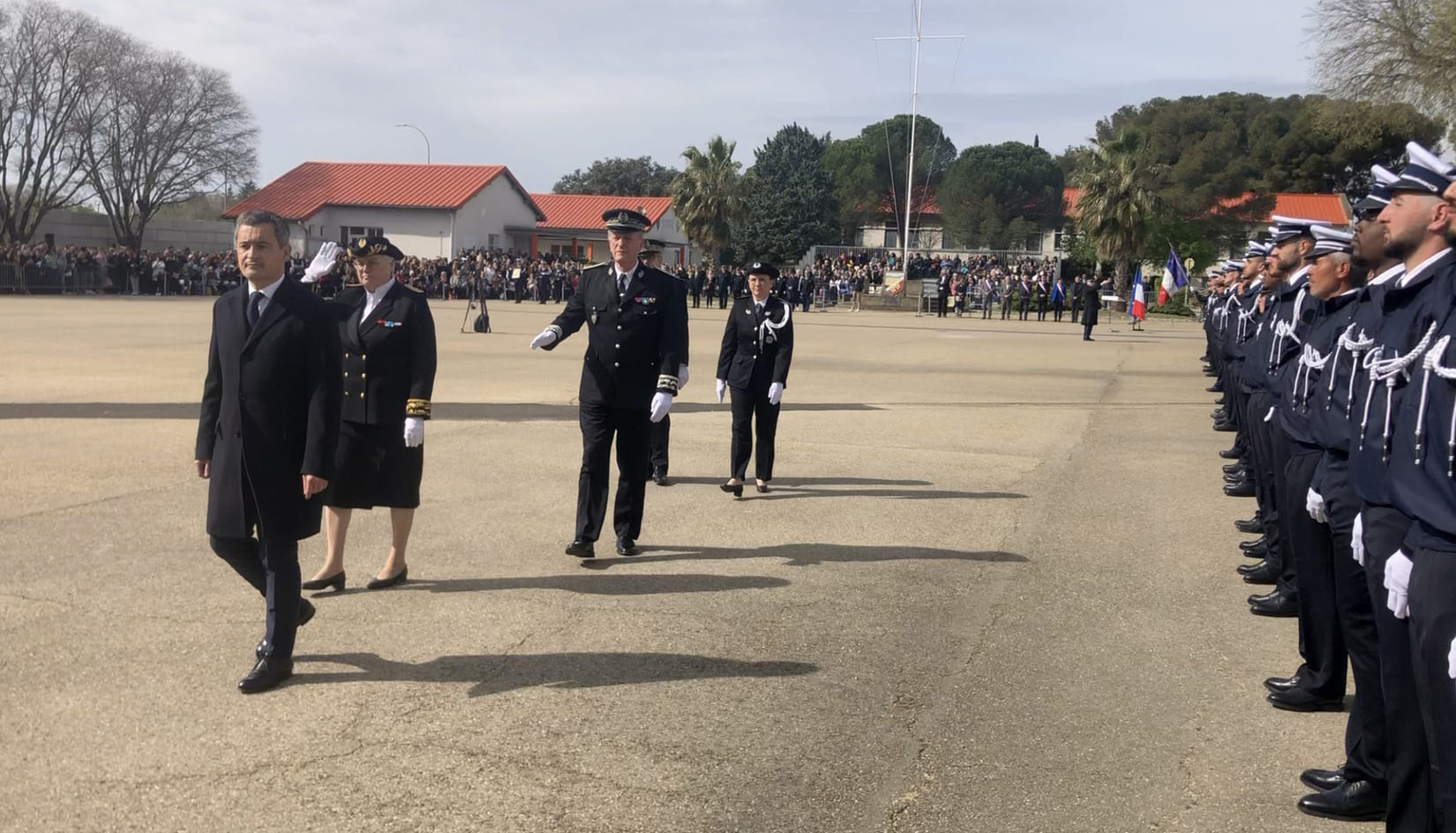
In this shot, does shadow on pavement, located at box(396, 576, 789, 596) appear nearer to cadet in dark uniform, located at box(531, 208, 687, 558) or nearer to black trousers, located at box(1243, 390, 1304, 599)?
cadet in dark uniform, located at box(531, 208, 687, 558)

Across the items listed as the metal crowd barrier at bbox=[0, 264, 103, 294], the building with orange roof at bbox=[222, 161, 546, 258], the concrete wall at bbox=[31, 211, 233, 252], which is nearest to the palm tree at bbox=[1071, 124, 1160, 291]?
the building with orange roof at bbox=[222, 161, 546, 258]

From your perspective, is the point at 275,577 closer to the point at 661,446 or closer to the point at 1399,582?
the point at 1399,582

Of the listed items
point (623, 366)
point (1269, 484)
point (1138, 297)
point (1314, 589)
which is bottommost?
point (1314, 589)

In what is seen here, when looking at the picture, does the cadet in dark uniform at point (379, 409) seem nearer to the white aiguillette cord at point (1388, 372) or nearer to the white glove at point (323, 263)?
the white glove at point (323, 263)

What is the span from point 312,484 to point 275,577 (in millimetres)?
421

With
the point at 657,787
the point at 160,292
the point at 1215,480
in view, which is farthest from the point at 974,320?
the point at 657,787

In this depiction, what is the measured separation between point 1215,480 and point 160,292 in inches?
1789

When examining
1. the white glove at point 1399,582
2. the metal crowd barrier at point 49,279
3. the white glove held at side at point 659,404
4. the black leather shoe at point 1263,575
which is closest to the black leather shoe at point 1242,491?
the black leather shoe at point 1263,575

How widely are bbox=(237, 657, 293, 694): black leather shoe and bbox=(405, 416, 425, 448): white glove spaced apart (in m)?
1.64

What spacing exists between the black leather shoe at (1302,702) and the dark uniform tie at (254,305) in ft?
15.0

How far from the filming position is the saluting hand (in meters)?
5.20

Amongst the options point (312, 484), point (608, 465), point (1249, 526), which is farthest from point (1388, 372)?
point (1249, 526)

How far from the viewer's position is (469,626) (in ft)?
20.2

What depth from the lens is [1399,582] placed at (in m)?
3.46
